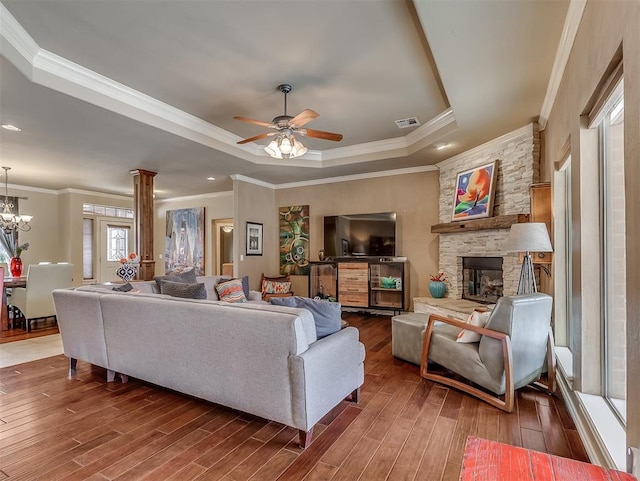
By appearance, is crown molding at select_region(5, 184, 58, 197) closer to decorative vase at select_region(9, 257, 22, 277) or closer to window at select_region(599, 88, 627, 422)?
decorative vase at select_region(9, 257, 22, 277)

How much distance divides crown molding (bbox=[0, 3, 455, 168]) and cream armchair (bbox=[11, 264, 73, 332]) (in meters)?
3.33

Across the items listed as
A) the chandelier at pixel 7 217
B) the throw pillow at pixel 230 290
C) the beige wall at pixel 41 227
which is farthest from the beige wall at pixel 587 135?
the beige wall at pixel 41 227

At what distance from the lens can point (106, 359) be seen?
3.03 meters

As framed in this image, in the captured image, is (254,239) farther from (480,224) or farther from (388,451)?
(388,451)

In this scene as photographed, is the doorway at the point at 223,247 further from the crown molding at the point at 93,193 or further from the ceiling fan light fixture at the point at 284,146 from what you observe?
the ceiling fan light fixture at the point at 284,146

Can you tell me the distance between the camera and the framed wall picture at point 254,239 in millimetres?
6542

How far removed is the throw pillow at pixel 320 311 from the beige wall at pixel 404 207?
3.82 metres

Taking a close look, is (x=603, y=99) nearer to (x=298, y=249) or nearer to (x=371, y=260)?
(x=371, y=260)

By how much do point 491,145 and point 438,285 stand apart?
87.7 inches

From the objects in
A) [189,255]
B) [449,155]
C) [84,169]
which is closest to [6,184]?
[84,169]

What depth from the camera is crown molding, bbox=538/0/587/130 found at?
2115 mm

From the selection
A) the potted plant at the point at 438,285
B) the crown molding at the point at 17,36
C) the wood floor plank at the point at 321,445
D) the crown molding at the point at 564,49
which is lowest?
the wood floor plank at the point at 321,445

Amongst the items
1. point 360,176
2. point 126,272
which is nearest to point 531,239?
point 360,176

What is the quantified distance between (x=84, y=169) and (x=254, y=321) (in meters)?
5.71
